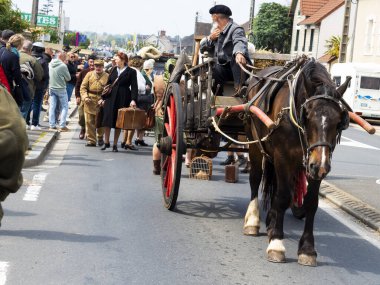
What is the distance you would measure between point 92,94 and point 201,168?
4.57 metres

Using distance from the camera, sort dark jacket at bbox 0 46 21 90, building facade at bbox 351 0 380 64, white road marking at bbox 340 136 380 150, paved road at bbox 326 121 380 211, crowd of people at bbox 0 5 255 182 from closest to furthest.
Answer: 1. crowd of people at bbox 0 5 255 182
2. paved road at bbox 326 121 380 211
3. dark jacket at bbox 0 46 21 90
4. white road marking at bbox 340 136 380 150
5. building facade at bbox 351 0 380 64

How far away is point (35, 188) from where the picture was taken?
10.0 meters

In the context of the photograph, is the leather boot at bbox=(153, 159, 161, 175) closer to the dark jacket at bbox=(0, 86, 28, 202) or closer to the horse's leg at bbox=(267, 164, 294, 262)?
the horse's leg at bbox=(267, 164, 294, 262)

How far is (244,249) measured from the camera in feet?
23.6

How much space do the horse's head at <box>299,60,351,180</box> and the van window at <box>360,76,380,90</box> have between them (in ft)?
92.2

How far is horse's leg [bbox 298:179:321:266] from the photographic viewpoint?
6672 millimetres

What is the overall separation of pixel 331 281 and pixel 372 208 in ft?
11.9

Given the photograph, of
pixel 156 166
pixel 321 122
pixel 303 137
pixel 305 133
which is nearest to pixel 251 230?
pixel 303 137

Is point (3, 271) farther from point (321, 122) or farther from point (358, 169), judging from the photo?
point (358, 169)

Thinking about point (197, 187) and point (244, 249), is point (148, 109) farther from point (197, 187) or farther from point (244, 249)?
point (244, 249)

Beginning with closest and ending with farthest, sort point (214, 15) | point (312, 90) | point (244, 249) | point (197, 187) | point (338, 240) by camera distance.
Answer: point (312, 90), point (244, 249), point (338, 240), point (214, 15), point (197, 187)

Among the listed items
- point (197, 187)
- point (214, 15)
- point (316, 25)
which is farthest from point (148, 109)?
point (316, 25)

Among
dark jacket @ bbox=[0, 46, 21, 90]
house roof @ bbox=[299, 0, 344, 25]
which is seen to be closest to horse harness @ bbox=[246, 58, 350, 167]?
dark jacket @ bbox=[0, 46, 21, 90]

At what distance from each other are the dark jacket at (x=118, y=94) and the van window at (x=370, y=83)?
20752 mm
